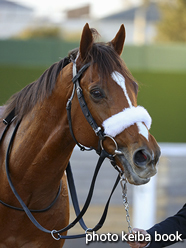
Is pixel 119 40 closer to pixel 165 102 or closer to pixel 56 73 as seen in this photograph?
pixel 56 73

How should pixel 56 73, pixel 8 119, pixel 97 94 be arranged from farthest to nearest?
pixel 8 119, pixel 56 73, pixel 97 94

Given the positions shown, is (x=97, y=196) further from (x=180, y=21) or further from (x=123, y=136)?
(x=180, y=21)

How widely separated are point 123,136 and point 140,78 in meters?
6.25

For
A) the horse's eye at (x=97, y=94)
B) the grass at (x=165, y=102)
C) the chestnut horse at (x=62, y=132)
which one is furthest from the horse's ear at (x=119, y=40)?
the grass at (x=165, y=102)

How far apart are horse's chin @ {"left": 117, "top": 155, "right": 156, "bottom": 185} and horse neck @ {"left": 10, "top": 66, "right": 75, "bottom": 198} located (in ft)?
1.39

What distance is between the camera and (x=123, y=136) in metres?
1.84

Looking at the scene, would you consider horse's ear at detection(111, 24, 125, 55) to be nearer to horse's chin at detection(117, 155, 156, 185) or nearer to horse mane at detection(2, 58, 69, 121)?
horse mane at detection(2, 58, 69, 121)

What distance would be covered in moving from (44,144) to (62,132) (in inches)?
6.0

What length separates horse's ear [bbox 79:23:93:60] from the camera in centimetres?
201

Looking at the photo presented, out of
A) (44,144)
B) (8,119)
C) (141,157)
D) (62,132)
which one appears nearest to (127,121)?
(141,157)

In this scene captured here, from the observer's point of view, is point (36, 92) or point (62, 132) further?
point (36, 92)

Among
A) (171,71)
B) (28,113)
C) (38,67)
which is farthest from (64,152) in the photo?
(171,71)

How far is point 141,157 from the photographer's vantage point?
1.79m

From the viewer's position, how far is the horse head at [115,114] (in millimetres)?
1781
